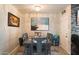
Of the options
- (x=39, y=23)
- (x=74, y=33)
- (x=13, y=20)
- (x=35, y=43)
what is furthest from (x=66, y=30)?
(x=13, y=20)

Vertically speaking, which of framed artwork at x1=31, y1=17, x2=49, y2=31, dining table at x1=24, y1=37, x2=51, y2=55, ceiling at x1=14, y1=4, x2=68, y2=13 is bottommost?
dining table at x1=24, y1=37, x2=51, y2=55

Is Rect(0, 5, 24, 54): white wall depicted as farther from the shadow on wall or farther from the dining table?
the shadow on wall

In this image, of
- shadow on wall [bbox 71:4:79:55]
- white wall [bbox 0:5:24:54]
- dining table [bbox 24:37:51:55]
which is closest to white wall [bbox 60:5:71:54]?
shadow on wall [bbox 71:4:79:55]

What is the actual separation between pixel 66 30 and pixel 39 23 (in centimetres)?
55

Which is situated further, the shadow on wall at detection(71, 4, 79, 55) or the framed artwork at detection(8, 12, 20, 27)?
the framed artwork at detection(8, 12, 20, 27)

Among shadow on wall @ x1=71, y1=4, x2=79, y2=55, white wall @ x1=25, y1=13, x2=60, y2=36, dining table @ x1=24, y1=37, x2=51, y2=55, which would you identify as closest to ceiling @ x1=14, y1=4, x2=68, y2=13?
white wall @ x1=25, y1=13, x2=60, y2=36

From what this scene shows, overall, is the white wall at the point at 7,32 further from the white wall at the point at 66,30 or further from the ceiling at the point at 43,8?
the white wall at the point at 66,30

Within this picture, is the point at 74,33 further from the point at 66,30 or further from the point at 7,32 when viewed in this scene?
the point at 7,32

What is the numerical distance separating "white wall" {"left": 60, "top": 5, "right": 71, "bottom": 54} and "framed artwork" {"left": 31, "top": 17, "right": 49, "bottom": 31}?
1.00ft

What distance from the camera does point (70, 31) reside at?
233 cm

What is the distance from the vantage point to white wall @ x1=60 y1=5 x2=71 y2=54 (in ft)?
7.66

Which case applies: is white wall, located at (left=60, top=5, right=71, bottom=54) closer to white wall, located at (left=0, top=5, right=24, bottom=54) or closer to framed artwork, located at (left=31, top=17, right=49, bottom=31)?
framed artwork, located at (left=31, top=17, right=49, bottom=31)

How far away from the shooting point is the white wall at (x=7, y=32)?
7.47 feet

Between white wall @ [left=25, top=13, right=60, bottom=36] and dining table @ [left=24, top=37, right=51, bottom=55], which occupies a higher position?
white wall @ [left=25, top=13, right=60, bottom=36]
